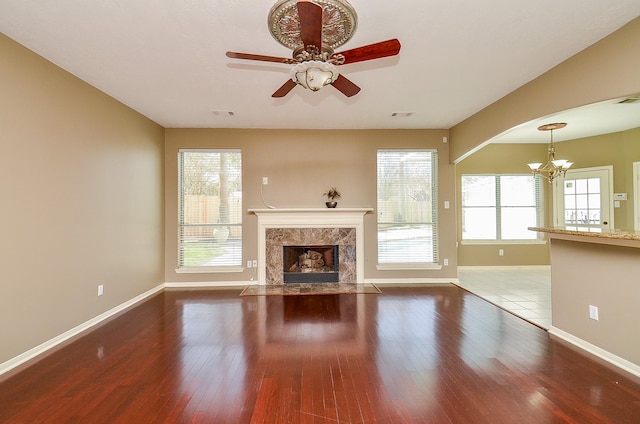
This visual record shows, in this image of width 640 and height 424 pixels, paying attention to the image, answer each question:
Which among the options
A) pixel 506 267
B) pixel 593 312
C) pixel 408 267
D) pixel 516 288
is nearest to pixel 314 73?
pixel 593 312

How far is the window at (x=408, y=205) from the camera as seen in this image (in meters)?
5.16

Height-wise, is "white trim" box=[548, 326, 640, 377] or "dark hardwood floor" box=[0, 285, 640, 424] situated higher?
"white trim" box=[548, 326, 640, 377]

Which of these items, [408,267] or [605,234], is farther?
[408,267]

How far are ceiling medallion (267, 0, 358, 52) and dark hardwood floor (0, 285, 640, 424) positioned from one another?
2.35 metres

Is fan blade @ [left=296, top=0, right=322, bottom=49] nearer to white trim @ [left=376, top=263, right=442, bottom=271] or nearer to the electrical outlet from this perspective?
the electrical outlet

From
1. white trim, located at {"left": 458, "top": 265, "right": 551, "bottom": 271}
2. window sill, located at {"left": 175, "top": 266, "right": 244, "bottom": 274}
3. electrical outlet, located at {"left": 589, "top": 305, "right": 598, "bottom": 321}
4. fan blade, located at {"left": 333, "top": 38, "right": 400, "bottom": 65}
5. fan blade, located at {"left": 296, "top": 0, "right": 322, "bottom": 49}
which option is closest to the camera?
fan blade, located at {"left": 296, "top": 0, "right": 322, "bottom": 49}

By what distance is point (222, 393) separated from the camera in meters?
2.04

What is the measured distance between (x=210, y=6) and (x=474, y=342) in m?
3.65

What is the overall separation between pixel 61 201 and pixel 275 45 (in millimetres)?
2635

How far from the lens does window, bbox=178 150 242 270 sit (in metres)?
5.00

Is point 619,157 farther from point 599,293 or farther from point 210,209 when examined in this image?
point 210,209

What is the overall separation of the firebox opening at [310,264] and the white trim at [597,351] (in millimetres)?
3012

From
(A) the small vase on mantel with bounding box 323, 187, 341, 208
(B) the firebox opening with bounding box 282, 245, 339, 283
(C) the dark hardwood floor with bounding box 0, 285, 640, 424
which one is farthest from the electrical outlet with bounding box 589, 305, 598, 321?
(A) the small vase on mantel with bounding box 323, 187, 341, 208

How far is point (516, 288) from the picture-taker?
470cm
